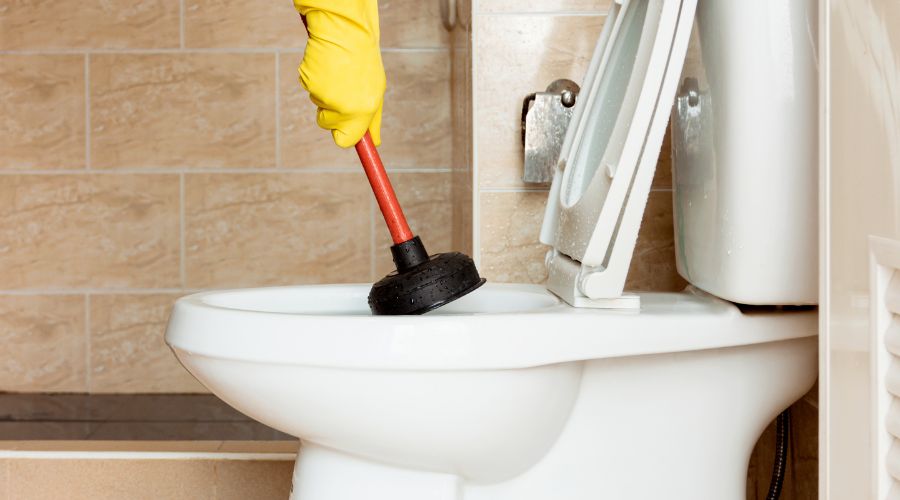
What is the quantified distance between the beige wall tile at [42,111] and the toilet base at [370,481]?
1608 millimetres

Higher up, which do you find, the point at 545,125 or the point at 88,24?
the point at 88,24

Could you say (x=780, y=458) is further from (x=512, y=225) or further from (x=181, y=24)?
(x=181, y=24)

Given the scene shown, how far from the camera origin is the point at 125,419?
74.1 inches

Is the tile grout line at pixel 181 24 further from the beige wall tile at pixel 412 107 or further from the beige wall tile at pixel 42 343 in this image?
the beige wall tile at pixel 42 343

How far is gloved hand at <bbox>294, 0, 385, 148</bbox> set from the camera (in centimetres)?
86

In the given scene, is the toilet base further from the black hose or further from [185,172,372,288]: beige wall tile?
[185,172,372,288]: beige wall tile

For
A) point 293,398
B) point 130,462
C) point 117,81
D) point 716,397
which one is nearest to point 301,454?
point 293,398

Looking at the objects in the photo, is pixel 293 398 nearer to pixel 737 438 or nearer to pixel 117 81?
pixel 737 438

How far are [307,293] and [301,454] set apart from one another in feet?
0.70

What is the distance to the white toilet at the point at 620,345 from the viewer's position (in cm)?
75

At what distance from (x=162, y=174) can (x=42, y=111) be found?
314mm

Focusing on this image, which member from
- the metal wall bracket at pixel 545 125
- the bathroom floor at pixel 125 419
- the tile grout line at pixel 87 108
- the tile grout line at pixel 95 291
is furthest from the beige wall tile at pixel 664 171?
the tile grout line at pixel 87 108

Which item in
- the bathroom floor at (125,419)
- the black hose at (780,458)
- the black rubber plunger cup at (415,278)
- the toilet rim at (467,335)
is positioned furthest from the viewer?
the bathroom floor at (125,419)

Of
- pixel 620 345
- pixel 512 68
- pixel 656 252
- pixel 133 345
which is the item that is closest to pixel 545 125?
pixel 512 68
